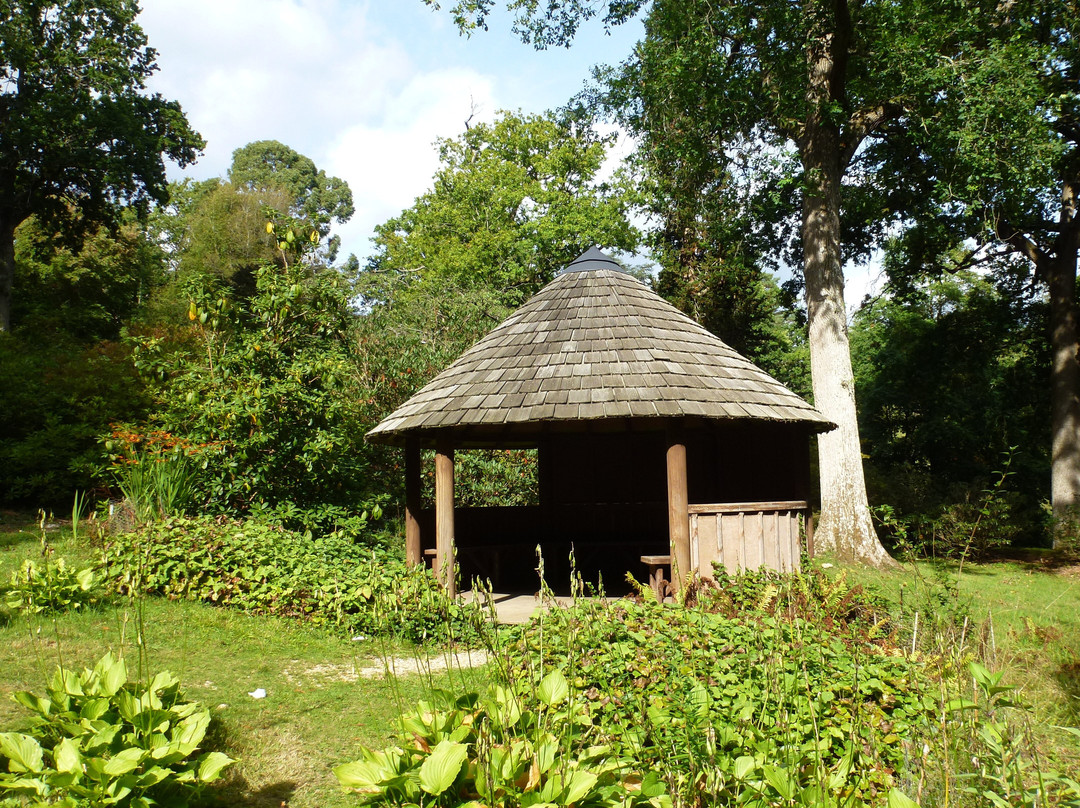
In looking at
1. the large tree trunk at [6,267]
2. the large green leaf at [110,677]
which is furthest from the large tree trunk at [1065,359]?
the large tree trunk at [6,267]

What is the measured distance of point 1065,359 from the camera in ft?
55.8

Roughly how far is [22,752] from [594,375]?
5.93 metres

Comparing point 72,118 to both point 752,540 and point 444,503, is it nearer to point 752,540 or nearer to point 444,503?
point 444,503

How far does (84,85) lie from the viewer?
78.3 ft

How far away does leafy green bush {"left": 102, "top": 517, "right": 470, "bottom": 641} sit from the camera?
6777 millimetres

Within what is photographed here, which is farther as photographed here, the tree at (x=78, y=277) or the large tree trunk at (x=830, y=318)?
the tree at (x=78, y=277)

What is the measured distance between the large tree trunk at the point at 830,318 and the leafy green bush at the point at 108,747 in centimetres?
1178

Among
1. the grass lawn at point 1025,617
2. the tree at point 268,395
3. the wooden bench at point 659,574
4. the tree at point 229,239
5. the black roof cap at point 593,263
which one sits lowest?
the grass lawn at point 1025,617

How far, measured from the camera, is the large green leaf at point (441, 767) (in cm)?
249

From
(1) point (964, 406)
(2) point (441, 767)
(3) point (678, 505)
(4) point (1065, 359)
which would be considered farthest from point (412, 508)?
(1) point (964, 406)

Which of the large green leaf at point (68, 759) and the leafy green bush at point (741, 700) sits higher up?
the large green leaf at point (68, 759)

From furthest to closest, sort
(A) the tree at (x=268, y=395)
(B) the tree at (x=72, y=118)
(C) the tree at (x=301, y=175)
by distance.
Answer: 1. (C) the tree at (x=301, y=175)
2. (B) the tree at (x=72, y=118)
3. (A) the tree at (x=268, y=395)

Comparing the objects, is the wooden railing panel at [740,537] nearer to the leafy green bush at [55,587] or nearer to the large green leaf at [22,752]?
the leafy green bush at [55,587]

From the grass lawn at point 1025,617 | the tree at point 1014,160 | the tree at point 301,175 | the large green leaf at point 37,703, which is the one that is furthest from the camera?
the tree at point 301,175
